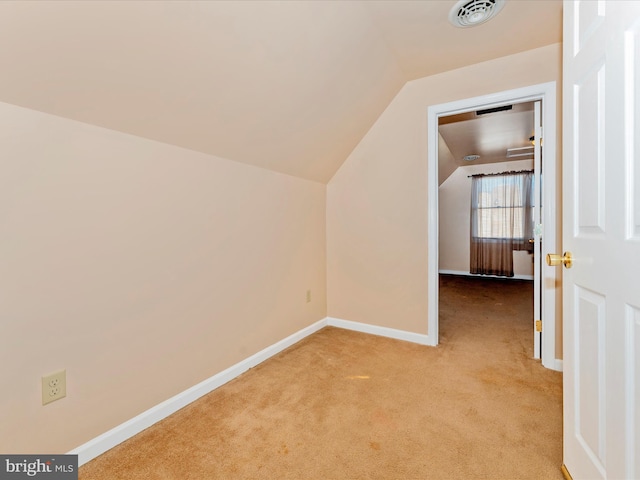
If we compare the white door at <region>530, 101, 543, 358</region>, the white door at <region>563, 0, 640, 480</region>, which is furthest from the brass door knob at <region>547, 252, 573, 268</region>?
the white door at <region>530, 101, 543, 358</region>

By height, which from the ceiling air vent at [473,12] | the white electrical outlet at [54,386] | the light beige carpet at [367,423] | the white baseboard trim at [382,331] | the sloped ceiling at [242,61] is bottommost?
the light beige carpet at [367,423]

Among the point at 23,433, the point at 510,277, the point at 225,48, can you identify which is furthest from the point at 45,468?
the point at 510,277

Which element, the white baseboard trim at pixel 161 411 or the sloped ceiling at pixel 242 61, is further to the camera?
the white baseboard trim at pixel 161 411

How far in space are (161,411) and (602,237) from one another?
211cm

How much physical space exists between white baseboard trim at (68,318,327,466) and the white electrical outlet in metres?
0.26

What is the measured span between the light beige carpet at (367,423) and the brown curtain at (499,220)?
401 centimetres

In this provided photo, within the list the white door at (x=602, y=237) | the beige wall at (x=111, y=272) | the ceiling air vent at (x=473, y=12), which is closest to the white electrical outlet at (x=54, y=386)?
the beige wall at (x=111, y=272)

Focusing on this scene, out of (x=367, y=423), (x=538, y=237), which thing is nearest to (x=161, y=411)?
(x=367, y=423)

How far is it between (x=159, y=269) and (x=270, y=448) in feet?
3.50

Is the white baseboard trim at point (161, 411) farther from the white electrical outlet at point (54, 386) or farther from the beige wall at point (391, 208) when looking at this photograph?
the beige wall at point (391, 208)

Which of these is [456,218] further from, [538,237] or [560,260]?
[560,260]

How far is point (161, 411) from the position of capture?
164 centimetres

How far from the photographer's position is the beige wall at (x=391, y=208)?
2.50 meters

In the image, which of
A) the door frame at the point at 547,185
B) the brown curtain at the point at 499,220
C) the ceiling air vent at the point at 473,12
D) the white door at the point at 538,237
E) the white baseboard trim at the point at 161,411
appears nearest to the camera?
the white baseboard trim at the point at 161,411
